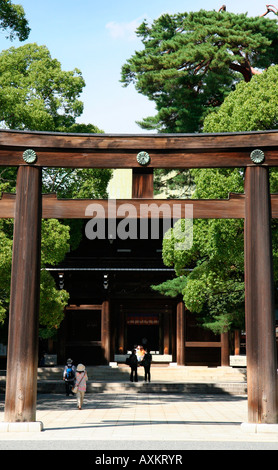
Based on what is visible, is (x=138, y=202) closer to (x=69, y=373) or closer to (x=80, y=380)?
(x=80, y=380)

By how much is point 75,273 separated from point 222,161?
60.1 feet

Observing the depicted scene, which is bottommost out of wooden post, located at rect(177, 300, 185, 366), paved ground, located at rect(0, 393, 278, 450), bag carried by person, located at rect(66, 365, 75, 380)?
paved ground, located at rect(0, 393, 278, 450)

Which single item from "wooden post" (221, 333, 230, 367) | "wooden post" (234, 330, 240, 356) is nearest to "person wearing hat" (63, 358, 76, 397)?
"wooden post" (221, 333, 230, 367)

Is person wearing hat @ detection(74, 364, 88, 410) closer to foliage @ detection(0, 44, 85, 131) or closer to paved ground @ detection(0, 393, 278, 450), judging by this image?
paved ground @ detection(0, 393, 278, 450)

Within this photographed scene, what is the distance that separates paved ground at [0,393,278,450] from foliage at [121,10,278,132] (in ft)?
45.2

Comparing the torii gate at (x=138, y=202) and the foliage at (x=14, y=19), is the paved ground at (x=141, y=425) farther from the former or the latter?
the foliage at (x=14, y=19)

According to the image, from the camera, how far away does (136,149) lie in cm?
1159

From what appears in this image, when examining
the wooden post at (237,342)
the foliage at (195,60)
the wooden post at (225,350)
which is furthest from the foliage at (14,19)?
the wooden post at (237,342)

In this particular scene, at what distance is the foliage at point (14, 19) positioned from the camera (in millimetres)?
19317

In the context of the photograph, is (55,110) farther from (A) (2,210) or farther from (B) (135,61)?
(A) (2,210)

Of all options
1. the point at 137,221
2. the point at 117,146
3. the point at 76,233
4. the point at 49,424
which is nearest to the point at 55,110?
the point at 76,233

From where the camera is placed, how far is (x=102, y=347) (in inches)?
1119

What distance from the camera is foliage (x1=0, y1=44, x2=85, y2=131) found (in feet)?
65.6

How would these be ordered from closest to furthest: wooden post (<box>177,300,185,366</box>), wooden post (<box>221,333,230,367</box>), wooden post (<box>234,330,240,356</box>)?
wooden post (<box>221,333,230,367</box>), wooden post (<box>177,300,185,366</box>), wooden post (<box>234,330,240,356</box>)
